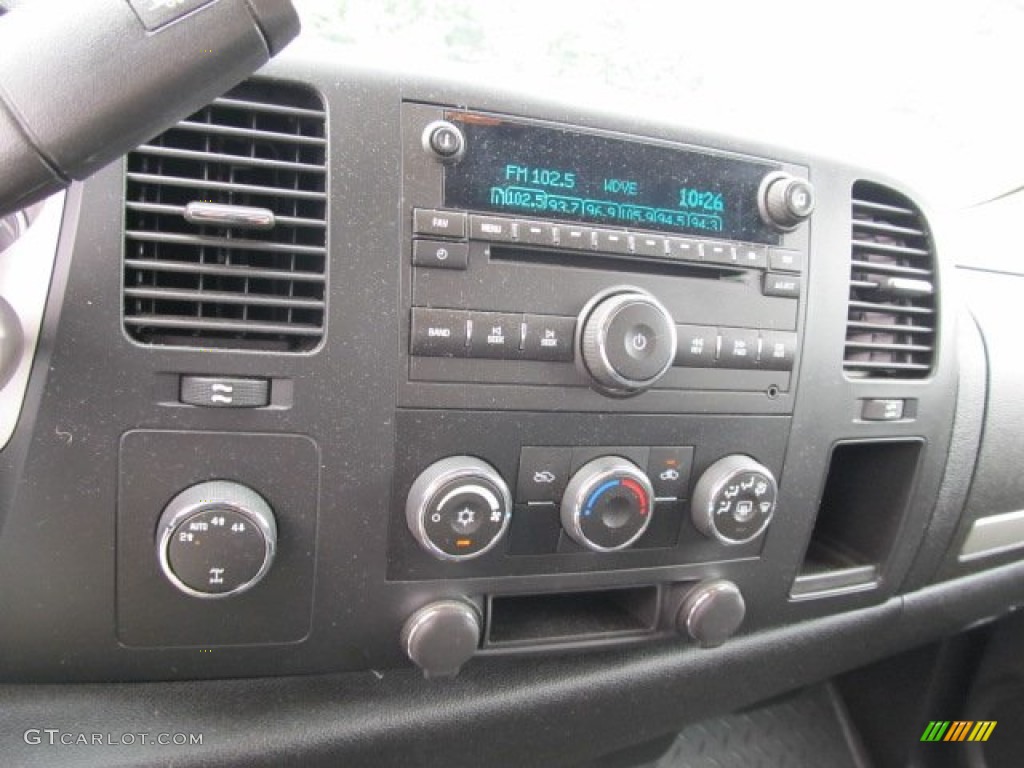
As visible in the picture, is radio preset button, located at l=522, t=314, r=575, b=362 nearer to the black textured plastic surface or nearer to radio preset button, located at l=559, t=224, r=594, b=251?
radio preset button, located at l=559, t=224, r=594, b=251

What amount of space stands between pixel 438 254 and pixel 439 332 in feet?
0.25

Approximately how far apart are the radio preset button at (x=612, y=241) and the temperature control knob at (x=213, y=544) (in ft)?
1.41

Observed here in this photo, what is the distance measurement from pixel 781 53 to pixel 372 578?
1.10 meters

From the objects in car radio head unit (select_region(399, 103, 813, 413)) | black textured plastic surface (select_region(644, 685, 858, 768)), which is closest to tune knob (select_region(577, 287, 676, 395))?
car radio head unit (select_region(399, 103, 813, 413))

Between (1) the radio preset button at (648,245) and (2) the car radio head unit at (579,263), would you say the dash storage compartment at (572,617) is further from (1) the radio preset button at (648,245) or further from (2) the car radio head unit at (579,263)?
(1) the radio preset button at (648,245)

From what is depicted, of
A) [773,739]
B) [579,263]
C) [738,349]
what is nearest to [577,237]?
[579,263]

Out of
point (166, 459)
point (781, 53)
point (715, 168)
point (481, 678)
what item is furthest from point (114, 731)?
point (781, 53)

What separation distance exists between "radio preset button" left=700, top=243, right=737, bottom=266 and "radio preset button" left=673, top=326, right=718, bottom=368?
0.07 m

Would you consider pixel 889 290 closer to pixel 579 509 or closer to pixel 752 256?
pixel 752 256

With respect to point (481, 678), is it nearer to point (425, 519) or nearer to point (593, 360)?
point (425, 519)

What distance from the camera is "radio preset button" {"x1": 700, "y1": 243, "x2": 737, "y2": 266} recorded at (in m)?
0.79

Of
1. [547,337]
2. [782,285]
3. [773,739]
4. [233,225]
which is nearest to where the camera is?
[233,225]

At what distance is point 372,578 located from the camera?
75cm

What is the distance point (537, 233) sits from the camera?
28.7 inches
